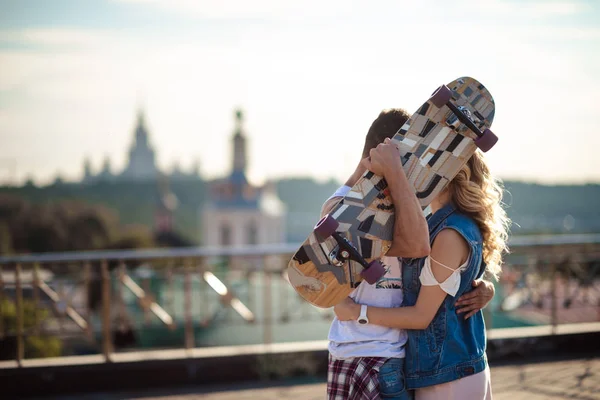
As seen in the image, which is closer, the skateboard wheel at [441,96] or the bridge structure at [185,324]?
the skateboard wheel at [441,96]

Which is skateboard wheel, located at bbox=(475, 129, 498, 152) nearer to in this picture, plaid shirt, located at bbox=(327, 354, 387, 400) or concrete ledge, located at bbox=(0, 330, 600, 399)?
plaid shirt, located at bbox=(327, 354, 387, 400)

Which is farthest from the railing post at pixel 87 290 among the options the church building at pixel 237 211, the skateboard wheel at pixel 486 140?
the church building at pixel 237 211

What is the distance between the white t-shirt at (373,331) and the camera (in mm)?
1949

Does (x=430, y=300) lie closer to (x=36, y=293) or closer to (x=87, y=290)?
(x=87, y=290)

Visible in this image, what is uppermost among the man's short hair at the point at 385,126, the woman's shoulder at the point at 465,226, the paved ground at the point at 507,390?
the man's short hair at the point at 385,126

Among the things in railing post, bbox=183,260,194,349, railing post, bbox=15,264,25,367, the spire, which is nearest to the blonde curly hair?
railing post, bbox=183,260,194,349

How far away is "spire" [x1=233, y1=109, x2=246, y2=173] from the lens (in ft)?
319

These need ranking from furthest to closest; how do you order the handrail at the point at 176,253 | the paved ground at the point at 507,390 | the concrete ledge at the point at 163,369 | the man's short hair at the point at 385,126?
the handrail at the point at 176,253, the concrete ledge at the point at 163,369, the paved ground at the point at 507,390, the man's short hair at the point at 385,126

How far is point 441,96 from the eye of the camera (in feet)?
6.37

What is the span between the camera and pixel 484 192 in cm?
202

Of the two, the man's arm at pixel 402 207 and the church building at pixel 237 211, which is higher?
the man's arm at pixel 402 207

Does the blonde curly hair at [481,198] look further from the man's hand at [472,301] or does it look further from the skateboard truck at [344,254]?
the skateboard truck at [344,254]

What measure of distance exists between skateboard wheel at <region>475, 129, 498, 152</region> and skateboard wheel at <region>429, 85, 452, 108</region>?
143mm

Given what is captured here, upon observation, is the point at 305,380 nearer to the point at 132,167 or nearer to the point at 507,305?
the point at 507,305
